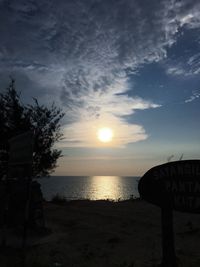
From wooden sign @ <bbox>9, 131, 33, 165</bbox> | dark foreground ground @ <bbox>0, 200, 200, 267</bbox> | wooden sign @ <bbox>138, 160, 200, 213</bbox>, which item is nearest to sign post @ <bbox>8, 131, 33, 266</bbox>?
wooden sign @ <bbox>9, 131, 33, 165</bbox>

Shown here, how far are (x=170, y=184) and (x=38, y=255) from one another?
4.09 m

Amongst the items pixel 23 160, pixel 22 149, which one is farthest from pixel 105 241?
pixel 22 149

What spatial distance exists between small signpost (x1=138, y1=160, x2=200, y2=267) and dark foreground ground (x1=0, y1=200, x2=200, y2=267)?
695 mm

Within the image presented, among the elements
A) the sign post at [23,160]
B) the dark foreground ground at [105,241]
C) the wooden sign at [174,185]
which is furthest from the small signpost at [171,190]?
the sign post at [23,160]

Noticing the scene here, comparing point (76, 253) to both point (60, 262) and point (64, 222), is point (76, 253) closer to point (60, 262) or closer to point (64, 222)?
point (60, 262)

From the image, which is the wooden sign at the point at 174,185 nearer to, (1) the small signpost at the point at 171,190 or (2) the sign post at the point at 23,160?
(1) the small signpost at the point at 171,190

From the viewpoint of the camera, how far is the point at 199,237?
40.7ft

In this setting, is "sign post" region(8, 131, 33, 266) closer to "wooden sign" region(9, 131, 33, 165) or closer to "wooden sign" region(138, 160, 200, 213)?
"wooden sign" region(9, 131, 33, 165)

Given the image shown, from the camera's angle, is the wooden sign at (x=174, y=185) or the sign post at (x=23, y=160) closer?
the wooden sign at (x=174, y=185)

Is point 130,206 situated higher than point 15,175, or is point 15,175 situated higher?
point 15,175

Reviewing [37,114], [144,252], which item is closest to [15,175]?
[144,252]

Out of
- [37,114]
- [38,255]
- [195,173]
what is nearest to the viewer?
[195,173]

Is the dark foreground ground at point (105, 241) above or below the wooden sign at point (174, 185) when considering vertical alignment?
below

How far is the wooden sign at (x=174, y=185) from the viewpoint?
8781mm
